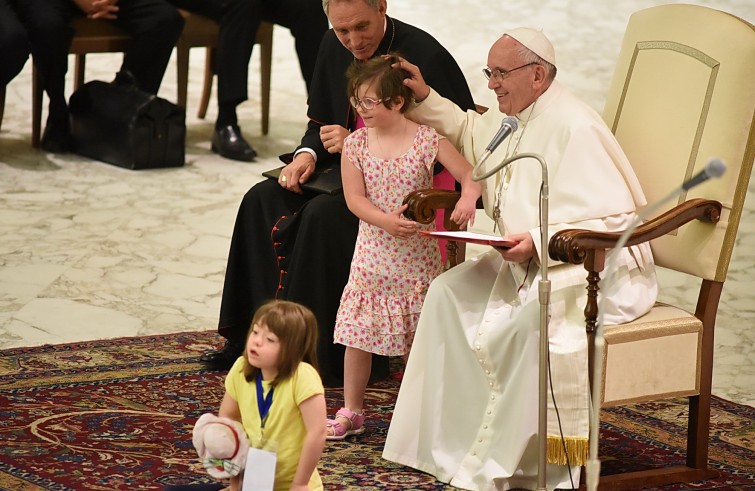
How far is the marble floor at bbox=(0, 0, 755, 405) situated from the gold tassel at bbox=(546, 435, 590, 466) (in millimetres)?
1272

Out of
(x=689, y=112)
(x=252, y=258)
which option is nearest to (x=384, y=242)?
(x=252, y=258)

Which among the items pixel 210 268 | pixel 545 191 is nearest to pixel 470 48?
pixel 210 268

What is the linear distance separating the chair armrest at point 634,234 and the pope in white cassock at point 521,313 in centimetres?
18

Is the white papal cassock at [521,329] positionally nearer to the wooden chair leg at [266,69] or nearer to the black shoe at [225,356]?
the black shoe at [225,356]

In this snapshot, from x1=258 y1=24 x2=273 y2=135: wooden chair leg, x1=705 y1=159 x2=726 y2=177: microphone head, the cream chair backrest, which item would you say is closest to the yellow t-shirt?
x1=705 y1=159 x2=726 y2=177: microphone head

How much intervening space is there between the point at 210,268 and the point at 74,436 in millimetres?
2114

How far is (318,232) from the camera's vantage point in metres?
4.78

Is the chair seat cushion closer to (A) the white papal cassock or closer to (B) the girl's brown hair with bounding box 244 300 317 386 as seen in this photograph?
(A) the white papal cassock

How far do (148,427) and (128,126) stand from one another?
405cm

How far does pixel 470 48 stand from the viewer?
11961 mm

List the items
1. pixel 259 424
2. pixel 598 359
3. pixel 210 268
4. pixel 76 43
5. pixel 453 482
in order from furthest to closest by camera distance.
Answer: pixel 76 43 < pixel 210 268 < pixel 453 482 < pixel 259 424 < pixel 598 359

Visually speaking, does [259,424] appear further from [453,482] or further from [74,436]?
[74,436]

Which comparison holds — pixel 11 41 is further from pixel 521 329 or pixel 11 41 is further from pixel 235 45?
pixel 521 329

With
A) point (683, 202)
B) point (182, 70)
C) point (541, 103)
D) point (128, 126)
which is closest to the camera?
point (683, 202)
